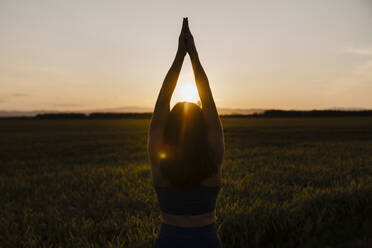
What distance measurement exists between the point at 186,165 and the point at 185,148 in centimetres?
11

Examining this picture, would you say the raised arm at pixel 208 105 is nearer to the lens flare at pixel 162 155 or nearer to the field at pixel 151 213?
the lens flare at pixel 162 155

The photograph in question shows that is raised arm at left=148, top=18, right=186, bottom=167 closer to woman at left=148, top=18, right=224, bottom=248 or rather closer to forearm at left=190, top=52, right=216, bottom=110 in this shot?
woman at left=148, top=18, right=224, bottom=248

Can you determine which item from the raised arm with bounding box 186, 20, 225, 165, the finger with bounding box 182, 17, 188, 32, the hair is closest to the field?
the hair

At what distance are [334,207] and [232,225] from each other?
8.49 ft

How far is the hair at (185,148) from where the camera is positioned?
1.67 m

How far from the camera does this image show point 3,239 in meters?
3.69

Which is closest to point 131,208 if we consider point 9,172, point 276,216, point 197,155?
point 276,216

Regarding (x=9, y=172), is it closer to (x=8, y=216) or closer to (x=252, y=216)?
(x=8, y=216)

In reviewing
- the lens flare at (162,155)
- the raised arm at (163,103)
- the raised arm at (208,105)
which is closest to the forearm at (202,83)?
the raised arm at (208,105)

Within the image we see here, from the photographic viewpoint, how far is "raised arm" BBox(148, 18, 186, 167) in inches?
69.0

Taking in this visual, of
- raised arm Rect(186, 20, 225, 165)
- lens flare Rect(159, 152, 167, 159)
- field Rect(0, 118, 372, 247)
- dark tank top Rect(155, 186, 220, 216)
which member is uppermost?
raised arm Rect(186, 20, 225, 165)

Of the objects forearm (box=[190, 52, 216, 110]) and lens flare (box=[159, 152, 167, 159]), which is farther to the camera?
forearm (box=[190, 52, 216, 110])

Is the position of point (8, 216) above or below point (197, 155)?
below

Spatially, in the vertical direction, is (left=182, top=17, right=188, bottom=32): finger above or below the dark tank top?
above
